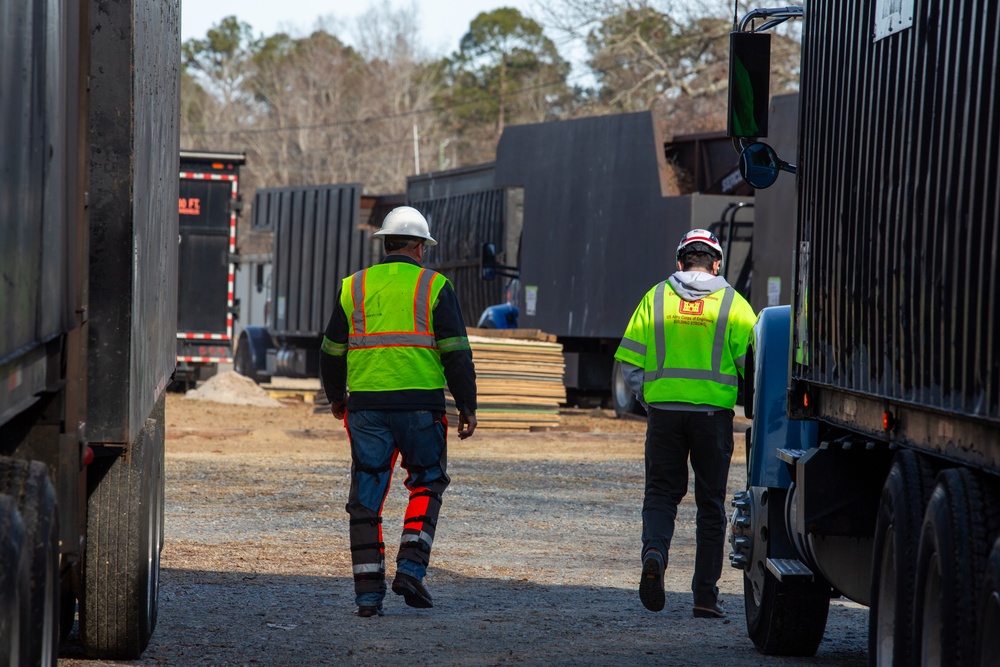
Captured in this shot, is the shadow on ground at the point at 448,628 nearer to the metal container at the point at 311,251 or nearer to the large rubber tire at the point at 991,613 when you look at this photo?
the large rubber tire at the point at 991,613

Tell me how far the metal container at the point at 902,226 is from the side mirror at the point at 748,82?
0.48 m

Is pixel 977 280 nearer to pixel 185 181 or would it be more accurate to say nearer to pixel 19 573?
pixel 19 573

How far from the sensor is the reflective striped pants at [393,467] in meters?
7.69

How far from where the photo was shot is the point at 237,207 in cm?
2298

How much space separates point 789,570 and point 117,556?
260 cm

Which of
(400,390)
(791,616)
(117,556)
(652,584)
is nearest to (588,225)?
(400,390)

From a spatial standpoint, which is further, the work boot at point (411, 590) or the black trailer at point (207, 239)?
the black trailer at point (207, 239)

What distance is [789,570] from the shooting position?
6.26 metres

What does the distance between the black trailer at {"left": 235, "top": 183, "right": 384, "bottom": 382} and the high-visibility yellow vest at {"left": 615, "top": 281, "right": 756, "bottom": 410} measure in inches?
748

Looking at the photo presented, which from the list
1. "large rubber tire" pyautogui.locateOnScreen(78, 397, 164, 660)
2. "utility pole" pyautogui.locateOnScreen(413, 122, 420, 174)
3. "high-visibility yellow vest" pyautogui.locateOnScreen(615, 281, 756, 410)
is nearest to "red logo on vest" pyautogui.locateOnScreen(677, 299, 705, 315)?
"high-visibility yellow vest" pyautogui.locateOnScreen(615, 281, 756, 410)

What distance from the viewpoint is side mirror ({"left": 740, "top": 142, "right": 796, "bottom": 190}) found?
7.07 m

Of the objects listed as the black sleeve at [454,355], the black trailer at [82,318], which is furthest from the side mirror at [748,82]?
the black trailer at [82,318]

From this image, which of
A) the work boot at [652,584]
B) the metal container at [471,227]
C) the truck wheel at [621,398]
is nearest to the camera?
the work boot at [652,584]

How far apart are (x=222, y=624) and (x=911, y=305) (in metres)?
3.84
